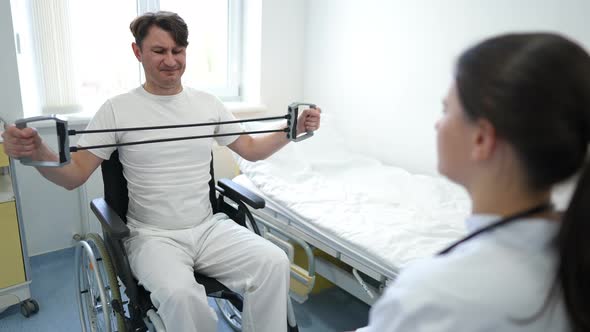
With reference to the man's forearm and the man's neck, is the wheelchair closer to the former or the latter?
the man's forearm

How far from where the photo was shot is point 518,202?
0.62 meters

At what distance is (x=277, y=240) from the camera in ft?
6.65

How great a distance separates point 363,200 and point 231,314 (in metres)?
0.83

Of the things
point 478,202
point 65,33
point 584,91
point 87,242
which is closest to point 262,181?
point 87,242

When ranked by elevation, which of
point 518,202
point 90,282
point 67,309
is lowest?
point 67,309

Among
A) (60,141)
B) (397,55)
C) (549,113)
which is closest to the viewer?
(549,113)

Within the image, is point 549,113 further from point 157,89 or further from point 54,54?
point 54,54

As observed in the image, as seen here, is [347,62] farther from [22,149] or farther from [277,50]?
[22,149]

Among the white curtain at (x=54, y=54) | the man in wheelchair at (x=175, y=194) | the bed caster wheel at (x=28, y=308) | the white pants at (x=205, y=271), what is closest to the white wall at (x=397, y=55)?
the man in wheelchair at (x=175, y=194)

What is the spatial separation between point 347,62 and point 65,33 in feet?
5.79

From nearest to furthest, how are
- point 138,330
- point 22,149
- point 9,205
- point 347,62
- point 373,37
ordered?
1. point 22,149
2. point 138,330
3. point 9,205
4. point 373,37
5. point 347,62

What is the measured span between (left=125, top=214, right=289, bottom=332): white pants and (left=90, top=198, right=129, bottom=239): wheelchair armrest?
129mm

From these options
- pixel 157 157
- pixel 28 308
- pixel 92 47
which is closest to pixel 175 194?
A: pixel 157 157

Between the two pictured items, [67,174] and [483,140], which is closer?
[483,140]
